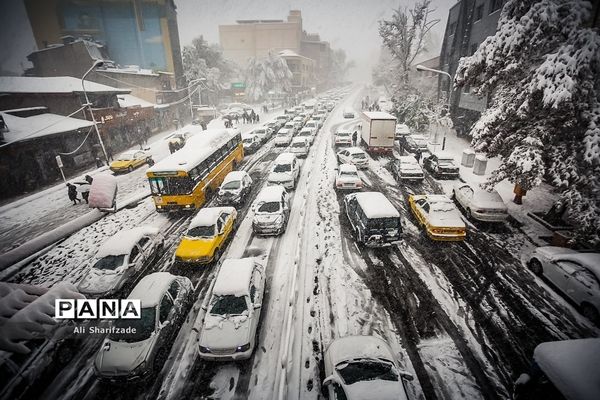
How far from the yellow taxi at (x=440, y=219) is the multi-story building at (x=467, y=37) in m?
18.7

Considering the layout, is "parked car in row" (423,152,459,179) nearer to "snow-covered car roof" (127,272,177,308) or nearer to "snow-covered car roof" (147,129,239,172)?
"snow-covered car roof" (147,129,239,172)

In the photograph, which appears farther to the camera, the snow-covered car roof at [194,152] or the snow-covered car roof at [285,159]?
the snow-covered car roof at [285,159]

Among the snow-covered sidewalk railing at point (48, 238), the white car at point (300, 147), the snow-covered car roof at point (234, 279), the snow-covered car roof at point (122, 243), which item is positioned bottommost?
the snow-covered sidewalk railing at point (48, 238)

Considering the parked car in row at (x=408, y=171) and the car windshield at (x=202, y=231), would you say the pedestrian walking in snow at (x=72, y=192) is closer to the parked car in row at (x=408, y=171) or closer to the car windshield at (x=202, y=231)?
the car windshield at (x=202, y=231)

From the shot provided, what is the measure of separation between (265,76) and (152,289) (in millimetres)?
66765

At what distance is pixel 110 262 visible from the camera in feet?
35.3

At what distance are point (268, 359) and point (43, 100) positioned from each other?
31.3m

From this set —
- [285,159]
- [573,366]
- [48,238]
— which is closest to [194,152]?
[285,159]

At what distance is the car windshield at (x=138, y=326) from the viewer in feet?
24.9

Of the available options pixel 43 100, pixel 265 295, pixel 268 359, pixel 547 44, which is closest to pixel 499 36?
pixel 547 44

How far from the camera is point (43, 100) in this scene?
83.8 feet

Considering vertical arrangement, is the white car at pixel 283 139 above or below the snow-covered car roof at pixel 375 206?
above

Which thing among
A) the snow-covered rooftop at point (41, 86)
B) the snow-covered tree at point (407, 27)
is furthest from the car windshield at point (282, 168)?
the snow-covered tree at point (407, 27)

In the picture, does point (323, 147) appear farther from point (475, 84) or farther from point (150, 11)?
point (150, 11)
